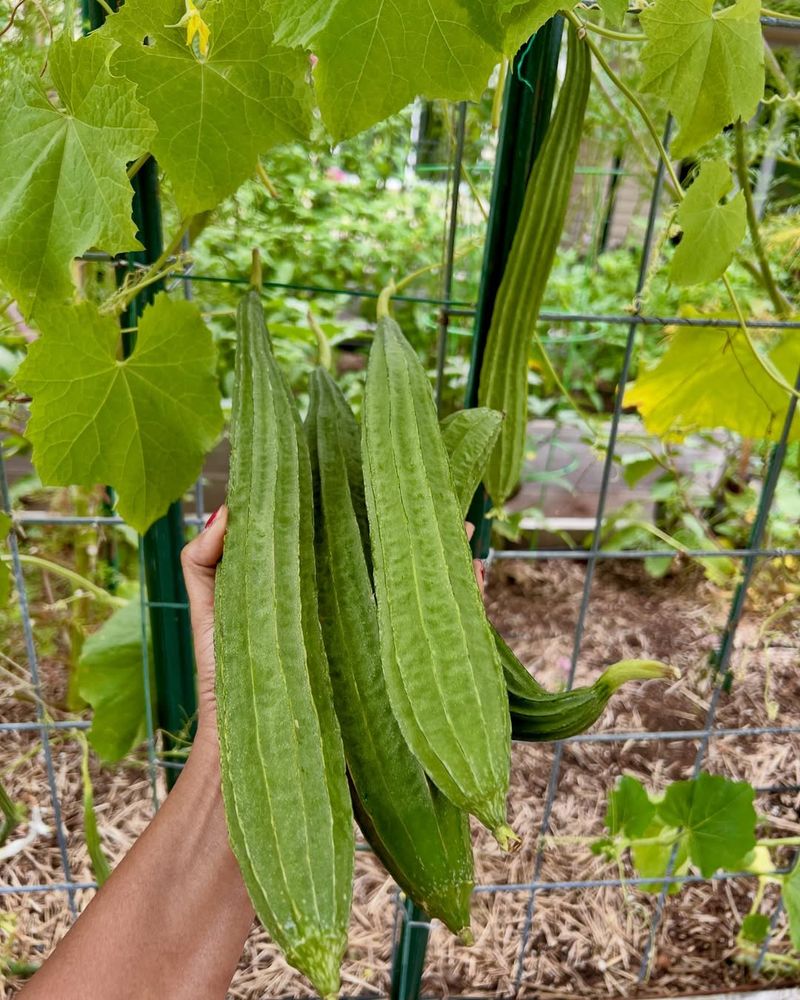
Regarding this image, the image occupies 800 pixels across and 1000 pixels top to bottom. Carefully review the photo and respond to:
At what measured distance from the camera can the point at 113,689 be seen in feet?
4.40

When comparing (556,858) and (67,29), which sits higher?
(67,29)

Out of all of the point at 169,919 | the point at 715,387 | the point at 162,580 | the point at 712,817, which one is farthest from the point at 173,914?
the point at 715,387

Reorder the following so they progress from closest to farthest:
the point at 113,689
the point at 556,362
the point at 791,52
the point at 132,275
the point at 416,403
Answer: the point at 416,403, the point at 132,275, the point at 113,689, the point at 791,52, the point at 556,362

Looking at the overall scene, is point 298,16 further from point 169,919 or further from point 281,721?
point 169,919

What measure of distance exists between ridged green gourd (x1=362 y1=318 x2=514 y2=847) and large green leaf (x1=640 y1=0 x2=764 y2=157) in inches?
15.3

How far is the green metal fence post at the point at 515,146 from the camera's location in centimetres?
86

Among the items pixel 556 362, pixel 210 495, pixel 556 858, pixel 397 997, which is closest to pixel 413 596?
pixel 397 997

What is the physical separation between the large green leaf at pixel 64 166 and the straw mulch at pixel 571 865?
0.86 meters

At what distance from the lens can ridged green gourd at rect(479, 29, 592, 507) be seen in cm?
86

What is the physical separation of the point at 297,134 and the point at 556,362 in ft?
9.05

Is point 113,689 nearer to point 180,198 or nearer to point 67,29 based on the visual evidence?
point 180,198

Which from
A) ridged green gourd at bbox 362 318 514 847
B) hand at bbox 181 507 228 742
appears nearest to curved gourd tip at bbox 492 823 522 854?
ridged green gourd at bbox 362 318 514 847

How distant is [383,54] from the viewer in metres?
0.67

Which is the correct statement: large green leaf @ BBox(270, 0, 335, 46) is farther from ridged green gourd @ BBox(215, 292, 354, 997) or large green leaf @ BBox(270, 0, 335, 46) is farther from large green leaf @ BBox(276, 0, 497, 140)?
ridged green gourd @ BBox(215, 292, 354, 997)
